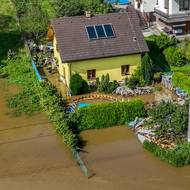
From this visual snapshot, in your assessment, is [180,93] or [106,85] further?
[106,85]

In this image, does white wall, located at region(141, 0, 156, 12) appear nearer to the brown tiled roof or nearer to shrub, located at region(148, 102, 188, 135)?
the brown tiled roof

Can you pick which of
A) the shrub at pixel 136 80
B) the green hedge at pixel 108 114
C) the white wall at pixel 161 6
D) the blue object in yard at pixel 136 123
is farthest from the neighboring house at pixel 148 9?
the blue object in yard at pixel 136 123

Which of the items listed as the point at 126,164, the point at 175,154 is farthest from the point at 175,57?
the point at 126,164

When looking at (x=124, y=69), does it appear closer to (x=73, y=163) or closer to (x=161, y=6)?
(x=73, y=163)

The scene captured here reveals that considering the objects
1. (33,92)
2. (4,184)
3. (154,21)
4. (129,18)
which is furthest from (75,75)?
(154,21)

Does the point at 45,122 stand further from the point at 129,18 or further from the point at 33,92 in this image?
the point at 129,18

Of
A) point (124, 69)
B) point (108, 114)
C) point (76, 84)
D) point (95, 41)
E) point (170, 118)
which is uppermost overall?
point (95, 41)

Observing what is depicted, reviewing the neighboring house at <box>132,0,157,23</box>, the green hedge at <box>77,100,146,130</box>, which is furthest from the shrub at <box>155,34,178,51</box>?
the green hedge at <box>77,100,146,130</box>

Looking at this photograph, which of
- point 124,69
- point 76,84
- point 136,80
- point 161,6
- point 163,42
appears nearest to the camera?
point 76,84
